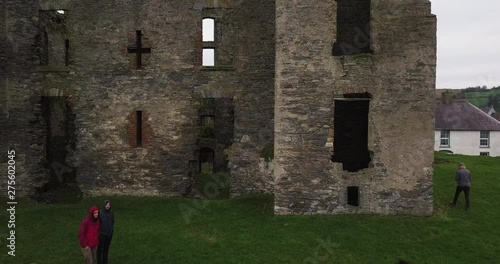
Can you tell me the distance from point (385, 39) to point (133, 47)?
905 cm

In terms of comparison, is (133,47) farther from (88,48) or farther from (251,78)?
(251,78)

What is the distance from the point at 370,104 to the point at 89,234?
27.3 ft

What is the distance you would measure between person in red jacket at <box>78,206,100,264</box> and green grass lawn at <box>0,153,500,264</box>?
114cm

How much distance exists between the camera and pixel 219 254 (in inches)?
388

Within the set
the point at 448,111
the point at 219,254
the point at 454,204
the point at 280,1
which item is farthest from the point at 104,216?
the point at 448,111

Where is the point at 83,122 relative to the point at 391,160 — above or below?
above

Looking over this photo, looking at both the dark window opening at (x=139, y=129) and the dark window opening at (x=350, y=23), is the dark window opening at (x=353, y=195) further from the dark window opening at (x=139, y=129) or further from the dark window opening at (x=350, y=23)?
the dark window opening at (x=139, y=129)

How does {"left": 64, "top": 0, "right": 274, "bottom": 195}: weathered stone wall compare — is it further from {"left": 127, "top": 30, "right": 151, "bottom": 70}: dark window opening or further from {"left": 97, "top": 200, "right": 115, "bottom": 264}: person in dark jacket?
{"left": 97, "top": 200, "right": 115, "bottom": 264}: person in dark jacket

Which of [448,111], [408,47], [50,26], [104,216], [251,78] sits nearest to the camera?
[104,216]

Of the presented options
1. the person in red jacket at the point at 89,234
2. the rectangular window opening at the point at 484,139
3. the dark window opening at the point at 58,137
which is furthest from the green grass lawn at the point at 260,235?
the rectangular window opening at the point at 484,139

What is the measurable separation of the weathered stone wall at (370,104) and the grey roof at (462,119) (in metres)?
31.3

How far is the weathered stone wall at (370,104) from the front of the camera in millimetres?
11492

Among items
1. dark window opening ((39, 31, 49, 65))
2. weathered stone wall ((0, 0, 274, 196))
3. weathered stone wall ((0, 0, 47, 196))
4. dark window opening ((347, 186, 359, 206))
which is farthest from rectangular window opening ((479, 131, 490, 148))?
weathered stone wall ((0, 0, 47, 196))

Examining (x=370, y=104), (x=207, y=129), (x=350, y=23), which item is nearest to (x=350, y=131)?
(x=370, y=104)
